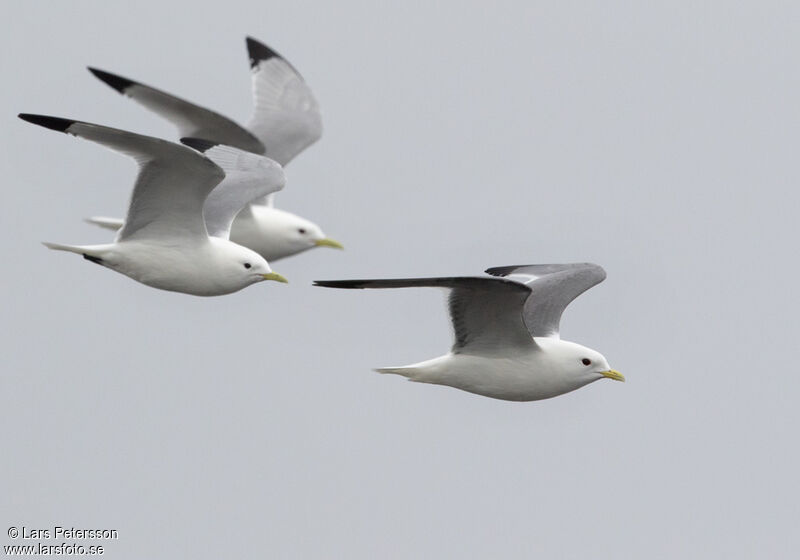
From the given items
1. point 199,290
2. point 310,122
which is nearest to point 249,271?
point 199,290

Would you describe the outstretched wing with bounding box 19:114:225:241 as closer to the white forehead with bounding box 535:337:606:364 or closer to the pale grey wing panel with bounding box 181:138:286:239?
the pale grey wing panel with bounding box 181:138:286:239

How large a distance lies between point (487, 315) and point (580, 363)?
3.24 feet

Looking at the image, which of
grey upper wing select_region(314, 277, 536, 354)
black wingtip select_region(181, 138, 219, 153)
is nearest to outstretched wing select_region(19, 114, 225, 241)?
grey upper wing select_region(314, 277, 536, 354)

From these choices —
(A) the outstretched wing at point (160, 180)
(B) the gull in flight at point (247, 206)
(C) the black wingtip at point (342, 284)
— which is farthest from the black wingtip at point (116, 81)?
(C) the black wingtip at point (342, 284)

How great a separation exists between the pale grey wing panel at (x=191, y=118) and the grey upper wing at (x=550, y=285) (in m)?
3.42

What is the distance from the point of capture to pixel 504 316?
41.8ft

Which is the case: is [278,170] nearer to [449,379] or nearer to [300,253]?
[300,253]

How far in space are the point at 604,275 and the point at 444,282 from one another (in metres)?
3.72

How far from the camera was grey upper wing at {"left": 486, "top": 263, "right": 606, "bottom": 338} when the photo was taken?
14156mm

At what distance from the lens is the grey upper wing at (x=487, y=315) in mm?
12055

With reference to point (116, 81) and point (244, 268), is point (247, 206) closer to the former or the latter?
point (116, 81)

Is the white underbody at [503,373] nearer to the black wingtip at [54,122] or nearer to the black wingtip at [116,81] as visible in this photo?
the black wingtip at [54,122]

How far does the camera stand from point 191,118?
1745cm

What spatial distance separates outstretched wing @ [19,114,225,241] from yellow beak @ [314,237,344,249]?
3.72m
